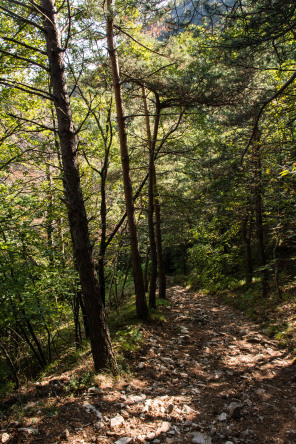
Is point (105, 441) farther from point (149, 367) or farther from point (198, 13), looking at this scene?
point (198, 13)

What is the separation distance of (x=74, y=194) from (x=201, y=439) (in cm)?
401

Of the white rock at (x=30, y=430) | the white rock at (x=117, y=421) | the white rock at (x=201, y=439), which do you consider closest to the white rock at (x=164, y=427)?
the white rock at (x=201, y=439)

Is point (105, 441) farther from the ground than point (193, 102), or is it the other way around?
point (193, 102)

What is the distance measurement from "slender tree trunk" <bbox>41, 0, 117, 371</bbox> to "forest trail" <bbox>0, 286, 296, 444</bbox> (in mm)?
687

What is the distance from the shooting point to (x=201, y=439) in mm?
3363

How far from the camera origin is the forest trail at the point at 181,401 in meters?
3.42

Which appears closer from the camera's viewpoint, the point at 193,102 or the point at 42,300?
the point at 42,300

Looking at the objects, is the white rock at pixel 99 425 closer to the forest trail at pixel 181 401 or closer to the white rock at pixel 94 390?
the forest trail at pixel 181 401

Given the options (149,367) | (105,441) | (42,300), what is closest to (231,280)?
(149,367)

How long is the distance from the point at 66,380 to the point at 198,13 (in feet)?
23.1

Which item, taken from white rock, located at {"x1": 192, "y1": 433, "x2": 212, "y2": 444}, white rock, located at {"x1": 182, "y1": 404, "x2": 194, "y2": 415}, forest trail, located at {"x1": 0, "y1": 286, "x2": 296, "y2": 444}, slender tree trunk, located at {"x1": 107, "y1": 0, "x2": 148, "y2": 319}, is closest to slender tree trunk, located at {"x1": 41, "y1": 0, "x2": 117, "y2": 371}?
forest trail, located at {"x1": 0, "y1": 286, "x2": 296, "y2": 444}

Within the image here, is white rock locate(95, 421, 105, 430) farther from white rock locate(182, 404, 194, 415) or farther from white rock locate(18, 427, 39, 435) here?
white rock locate(182, 404, 194, 415)

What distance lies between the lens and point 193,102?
8031 mm

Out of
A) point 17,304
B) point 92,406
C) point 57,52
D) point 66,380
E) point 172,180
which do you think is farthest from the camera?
point 172,180
